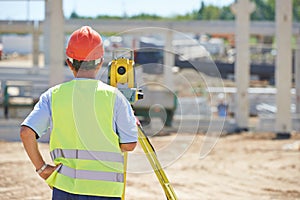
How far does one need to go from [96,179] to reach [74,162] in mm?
170

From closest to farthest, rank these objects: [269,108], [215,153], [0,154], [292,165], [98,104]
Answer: [98,104]
[292,165]
[0,154]
[215,153]
[269,108]

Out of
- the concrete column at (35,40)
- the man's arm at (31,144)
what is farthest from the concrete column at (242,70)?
the man's arm at (31,144)

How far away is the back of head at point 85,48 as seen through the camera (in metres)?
3.81

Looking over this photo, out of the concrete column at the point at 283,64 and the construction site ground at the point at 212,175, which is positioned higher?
the concrete column at the point at 283,64

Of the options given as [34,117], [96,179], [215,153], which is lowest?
[215,153]

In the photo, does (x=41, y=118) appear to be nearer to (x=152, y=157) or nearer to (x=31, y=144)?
(x=31, y=144)

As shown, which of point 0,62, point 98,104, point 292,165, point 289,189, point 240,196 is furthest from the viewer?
point 0,62

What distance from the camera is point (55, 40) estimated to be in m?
16.5

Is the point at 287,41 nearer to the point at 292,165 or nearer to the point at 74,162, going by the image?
the point at 292,165

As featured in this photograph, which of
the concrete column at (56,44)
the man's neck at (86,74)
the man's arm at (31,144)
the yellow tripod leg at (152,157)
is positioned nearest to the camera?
the man's arm at (31,144)

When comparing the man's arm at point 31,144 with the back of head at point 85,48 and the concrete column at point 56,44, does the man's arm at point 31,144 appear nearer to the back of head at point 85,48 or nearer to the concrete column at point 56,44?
the back of head at point 85,48

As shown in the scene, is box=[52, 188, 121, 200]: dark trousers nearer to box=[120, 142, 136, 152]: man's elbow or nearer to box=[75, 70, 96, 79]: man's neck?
box=[120, 142, 136, 152]: man's elbow

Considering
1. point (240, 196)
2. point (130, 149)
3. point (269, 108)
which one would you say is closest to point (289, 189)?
point (240, 196)

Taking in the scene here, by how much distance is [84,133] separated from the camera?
3.75 meters
